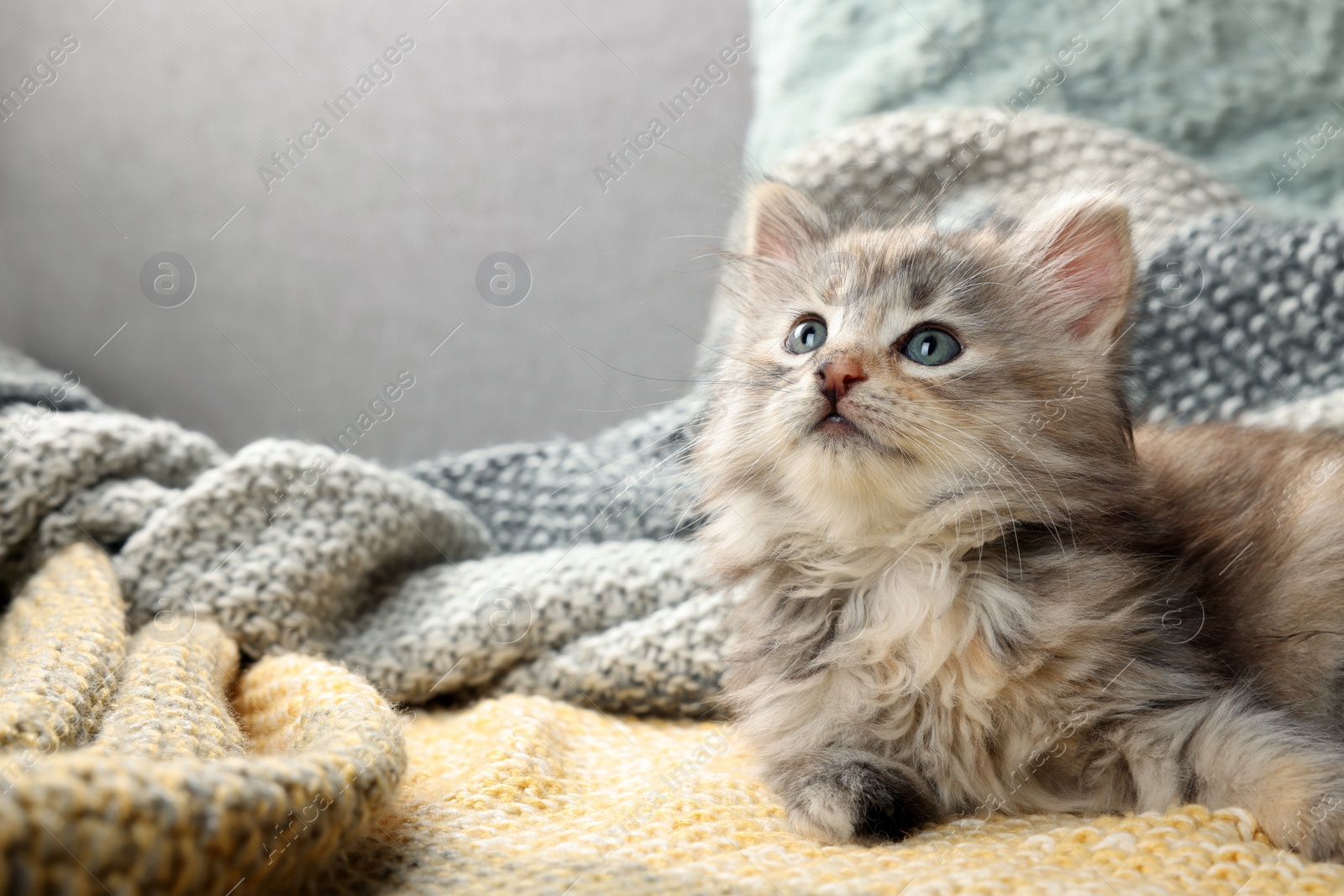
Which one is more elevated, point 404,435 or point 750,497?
point 750,497

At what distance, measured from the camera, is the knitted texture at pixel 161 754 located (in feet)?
1.91

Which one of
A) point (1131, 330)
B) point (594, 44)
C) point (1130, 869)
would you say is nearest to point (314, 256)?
point (594, 44)

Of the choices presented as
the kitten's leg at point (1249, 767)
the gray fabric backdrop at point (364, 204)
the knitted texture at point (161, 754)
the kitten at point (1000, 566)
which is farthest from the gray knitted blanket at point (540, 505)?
the gray fabric backdrop at point (364, 204)

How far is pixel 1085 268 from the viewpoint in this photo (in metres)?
1.34

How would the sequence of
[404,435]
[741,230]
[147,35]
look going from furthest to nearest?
[404,435] → [147,35] → [741,230]

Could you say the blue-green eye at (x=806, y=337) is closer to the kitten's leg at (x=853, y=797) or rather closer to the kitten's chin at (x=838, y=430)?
the kitten's chin at (x=838, y=430)

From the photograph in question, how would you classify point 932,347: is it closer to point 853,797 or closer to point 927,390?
point 927,390

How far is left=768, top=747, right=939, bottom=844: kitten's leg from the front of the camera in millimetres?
1035

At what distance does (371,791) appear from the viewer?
2.89 feet

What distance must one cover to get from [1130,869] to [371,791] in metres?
0.68

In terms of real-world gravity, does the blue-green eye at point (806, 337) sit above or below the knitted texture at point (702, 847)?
above

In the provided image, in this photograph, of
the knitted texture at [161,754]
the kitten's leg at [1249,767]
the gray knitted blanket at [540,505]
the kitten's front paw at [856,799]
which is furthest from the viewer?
the gray knitted blanket at [540,505]

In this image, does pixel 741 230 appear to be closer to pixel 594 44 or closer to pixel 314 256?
pixel 594 44

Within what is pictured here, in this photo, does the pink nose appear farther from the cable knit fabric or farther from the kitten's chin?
the cable knit fabric
